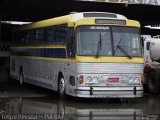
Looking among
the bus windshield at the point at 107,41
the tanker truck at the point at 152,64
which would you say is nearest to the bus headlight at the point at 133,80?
the bus windshield at the point at 107,41

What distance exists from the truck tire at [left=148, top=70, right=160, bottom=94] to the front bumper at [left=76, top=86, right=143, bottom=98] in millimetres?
5595

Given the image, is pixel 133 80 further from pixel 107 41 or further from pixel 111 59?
pixel 107 41

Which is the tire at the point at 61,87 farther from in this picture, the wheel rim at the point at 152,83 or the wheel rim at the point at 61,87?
the wheel rim at the point at 152,83

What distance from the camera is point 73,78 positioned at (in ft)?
52.1

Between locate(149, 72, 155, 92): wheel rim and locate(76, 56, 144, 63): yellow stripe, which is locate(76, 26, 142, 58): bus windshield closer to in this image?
locate(76, 56, 144, 63): yellow stripe

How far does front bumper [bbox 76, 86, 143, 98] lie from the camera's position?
15398 mm

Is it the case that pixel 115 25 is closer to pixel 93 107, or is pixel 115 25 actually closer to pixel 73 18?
pixel 73 18

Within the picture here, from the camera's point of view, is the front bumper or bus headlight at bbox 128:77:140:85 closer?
the front bumper

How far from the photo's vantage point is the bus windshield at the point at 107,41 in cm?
1565

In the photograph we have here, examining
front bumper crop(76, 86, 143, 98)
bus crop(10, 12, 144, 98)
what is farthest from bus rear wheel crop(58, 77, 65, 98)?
front bumper crop(76, 86, 143, 98)

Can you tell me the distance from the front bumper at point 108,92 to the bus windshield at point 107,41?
114cm

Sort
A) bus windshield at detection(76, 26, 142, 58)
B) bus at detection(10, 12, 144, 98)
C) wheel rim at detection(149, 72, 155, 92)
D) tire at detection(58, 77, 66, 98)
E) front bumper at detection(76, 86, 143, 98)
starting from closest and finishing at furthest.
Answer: front bumper at detection(76, 86, 143, 98), bus at detection(10, 12, 144, 98), bus windshield at detection(76, 26, 142, 58), tire at detection(58, 77, 66, 98), wheel rim at detection(149, 72, 155, 92)

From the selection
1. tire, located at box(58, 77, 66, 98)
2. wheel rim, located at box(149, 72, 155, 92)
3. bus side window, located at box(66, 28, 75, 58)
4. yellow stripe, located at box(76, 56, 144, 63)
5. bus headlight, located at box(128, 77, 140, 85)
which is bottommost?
wheel rim, located at box(149, 72, 155, 92)

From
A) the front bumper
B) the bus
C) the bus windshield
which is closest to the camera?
the front bumper
